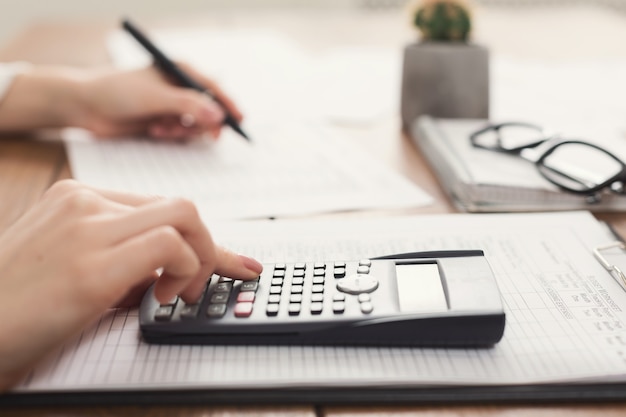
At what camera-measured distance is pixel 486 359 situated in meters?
0.38

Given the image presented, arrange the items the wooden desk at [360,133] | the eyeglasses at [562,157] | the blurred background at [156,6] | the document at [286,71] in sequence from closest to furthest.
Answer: the wooden desk at [360,133] → the eyeglasses at [562,157] → the document at [286,71] → the blurred background at [156,6]

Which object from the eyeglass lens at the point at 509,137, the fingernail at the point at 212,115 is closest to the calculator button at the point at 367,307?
the eyeglass lens at the point at 509,137

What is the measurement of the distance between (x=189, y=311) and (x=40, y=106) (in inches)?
21.0

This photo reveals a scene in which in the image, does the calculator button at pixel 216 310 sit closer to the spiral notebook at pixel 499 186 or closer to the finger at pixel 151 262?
the finger at pixel 151 262

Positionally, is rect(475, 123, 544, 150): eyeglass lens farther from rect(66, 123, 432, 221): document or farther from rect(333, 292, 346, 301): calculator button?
rect(333, 292, 346, 301): calculator button

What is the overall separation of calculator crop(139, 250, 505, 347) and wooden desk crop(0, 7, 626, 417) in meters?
0.04

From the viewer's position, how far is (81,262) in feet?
1.22

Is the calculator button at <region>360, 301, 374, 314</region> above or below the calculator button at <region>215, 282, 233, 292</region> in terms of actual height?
above

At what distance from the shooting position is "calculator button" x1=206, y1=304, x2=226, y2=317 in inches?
15.7

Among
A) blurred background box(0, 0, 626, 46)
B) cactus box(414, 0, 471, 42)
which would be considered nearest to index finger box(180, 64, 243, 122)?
cactus box(414, 0, 471, 42)

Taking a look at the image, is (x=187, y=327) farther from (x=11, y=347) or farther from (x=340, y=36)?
(x=340, y=36)

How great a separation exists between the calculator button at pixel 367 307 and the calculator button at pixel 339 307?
0.01 m

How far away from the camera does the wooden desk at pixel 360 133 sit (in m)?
0.36

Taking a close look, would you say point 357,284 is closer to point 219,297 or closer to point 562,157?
point 219,297
